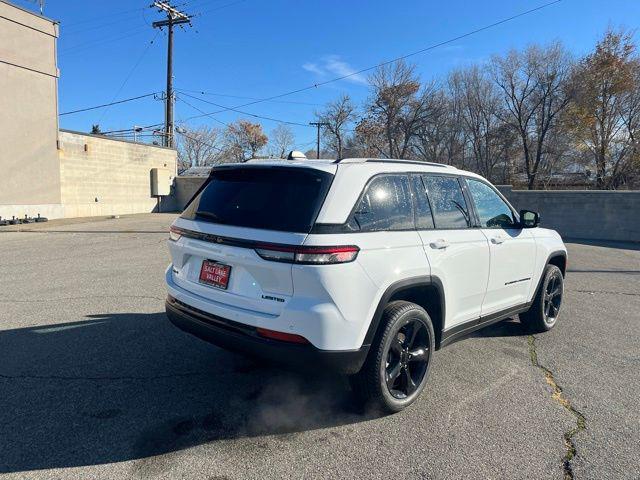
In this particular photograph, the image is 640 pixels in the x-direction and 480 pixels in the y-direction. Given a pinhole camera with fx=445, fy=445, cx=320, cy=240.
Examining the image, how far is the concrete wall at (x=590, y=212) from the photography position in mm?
16141

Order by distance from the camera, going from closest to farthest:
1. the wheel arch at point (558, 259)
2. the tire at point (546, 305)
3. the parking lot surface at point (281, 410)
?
the parking lot surface at point (281, 410), the tire at point (546, 305), the wheel arch at point (558, 259)

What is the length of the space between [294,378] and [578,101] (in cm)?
3669

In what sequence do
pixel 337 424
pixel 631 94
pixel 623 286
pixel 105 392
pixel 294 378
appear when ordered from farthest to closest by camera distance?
pixel 631 94 → pixel 623 286 → pixel 294 378 → pixel 105 392 → pixel 337 424

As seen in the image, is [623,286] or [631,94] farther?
[631,94]

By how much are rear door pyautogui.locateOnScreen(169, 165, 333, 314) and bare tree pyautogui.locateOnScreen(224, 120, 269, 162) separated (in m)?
64.1

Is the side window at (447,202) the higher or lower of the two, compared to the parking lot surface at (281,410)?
higher

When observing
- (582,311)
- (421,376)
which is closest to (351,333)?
(421,376)

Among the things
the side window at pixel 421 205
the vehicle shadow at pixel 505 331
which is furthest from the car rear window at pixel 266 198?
the vehicle shadow at pixel 505 331

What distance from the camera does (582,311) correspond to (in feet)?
20.9

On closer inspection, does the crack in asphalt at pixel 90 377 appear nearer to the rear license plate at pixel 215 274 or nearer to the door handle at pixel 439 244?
the rear license plate at pixel 215 274

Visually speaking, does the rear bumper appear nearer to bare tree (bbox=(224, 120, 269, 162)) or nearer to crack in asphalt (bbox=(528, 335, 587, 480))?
crack in asphalt (bbox=(528, 335, 587, 480))

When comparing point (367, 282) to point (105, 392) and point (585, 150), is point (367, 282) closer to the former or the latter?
point (105, 392)

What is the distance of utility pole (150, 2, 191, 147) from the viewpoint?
94.8 ft

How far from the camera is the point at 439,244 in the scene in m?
3.53
